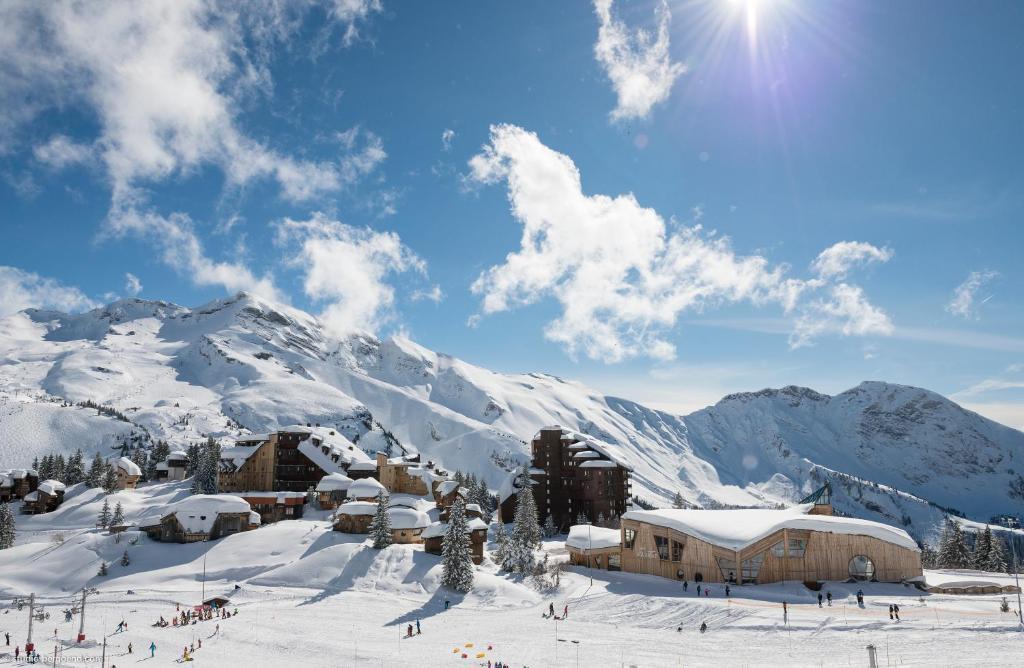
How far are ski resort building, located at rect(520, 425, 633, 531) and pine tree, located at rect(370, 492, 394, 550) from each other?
1452 inches

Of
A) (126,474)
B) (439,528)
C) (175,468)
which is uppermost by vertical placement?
(175,468)

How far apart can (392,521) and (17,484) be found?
75.9 m

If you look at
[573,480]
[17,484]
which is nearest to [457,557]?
[573,480]

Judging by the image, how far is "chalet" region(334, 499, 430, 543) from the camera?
235ft

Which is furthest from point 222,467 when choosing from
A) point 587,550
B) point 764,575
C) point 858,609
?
point 858,609

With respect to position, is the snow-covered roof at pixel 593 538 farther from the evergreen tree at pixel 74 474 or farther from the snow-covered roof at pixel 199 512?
the evergreen tree at pixel 74 474

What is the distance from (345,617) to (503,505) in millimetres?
52640

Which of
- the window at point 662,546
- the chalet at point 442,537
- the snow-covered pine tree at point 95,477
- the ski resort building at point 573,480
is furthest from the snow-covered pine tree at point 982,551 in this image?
the snow-covered pine tree at point 95,477

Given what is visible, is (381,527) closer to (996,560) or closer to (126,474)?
(126,474)

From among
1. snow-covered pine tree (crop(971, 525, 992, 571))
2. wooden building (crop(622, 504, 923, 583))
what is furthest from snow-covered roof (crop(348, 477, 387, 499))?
snow-covered pine tree (crop(971, 525, 992, 571))

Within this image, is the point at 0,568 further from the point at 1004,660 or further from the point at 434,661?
the point at 1004,660

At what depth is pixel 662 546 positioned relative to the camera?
212ft

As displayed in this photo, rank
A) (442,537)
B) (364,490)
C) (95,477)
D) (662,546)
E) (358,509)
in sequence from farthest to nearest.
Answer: (95,477) → (364,490) → (358,509) → (442,537) → (662,546)

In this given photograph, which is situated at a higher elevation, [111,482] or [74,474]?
[74,474]
